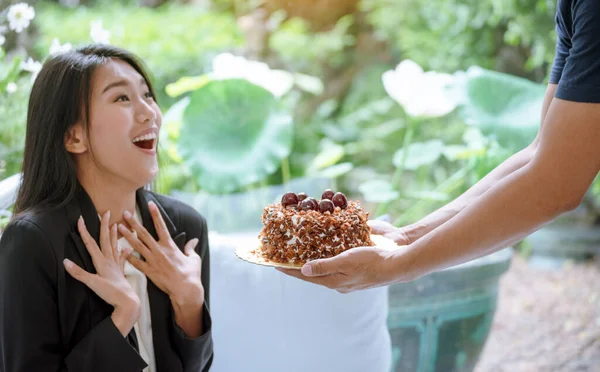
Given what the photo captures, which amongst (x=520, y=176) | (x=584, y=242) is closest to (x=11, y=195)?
(x=520, y=176)

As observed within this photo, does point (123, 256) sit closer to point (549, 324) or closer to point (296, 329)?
point (296, 329)

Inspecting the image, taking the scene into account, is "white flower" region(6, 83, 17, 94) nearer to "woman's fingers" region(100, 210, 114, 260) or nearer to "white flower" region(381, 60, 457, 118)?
"woman's fingers" region(100, 210, 114, 260)

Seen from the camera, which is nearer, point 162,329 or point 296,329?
point 162,329

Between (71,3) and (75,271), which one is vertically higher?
(71,3)

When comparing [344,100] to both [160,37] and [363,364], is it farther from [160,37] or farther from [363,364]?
[363,364]

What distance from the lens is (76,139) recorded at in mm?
1376

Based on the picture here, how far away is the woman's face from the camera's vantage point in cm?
136

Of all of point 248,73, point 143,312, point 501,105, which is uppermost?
point 248,73

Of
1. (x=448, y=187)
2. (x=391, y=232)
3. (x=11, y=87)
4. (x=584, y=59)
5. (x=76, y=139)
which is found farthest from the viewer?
(x=448, y=187)

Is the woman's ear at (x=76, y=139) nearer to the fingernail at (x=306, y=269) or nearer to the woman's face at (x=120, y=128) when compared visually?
the woman's face at (x=120, y=128)

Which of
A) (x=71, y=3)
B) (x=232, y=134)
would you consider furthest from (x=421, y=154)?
(x=71, y=3)

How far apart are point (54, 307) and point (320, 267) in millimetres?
468

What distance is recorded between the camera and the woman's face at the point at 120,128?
4.46ft

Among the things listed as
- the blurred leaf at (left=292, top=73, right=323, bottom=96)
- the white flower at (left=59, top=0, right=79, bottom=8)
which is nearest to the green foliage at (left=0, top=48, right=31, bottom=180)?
the blurred leaf at (left=292, top=73, right=323, bottom=96)
